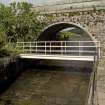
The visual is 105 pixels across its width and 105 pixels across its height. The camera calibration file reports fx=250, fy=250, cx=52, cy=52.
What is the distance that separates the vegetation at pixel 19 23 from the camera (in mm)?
20109

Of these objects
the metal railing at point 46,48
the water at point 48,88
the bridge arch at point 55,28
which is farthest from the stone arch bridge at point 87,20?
the water at point 48,88

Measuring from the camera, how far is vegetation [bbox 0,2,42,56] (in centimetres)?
2011

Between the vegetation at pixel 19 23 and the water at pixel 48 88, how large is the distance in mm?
3767

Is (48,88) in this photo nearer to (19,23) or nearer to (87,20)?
(87,20)

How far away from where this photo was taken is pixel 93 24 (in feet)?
63.4

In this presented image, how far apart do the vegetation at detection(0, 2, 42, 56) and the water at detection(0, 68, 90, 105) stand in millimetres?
3767

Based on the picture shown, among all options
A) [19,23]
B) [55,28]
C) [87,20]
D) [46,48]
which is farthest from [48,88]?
[55,28]

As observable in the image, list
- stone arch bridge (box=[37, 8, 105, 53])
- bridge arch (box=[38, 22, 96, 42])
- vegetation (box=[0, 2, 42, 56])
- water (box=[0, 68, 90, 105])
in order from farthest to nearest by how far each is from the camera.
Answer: vegetation (box=[0, 2, 42, 56]) < bridge arch (box=[38, 22, 96, 42]) < stone arch bridge (box=[37, 8, 105, 53]) < water (box=[0, 68, 90, 105])

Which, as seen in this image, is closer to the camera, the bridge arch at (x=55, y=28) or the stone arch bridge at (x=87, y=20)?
the stone arch bridge at (x=87, y=20)

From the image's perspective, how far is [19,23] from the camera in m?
20.7

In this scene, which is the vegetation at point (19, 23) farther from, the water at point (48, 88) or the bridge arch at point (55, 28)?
the water at point (48, 88)

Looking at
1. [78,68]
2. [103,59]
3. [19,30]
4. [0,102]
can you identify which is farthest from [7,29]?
[0,102]

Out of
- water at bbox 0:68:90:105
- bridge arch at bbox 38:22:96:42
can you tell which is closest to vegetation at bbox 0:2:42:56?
bridge arch at bbox 38:22:96:42

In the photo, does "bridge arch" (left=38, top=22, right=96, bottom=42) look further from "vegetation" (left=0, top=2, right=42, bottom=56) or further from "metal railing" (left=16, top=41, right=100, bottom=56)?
"vegetation" (left=0, top=2, right=42, bottom=56)
